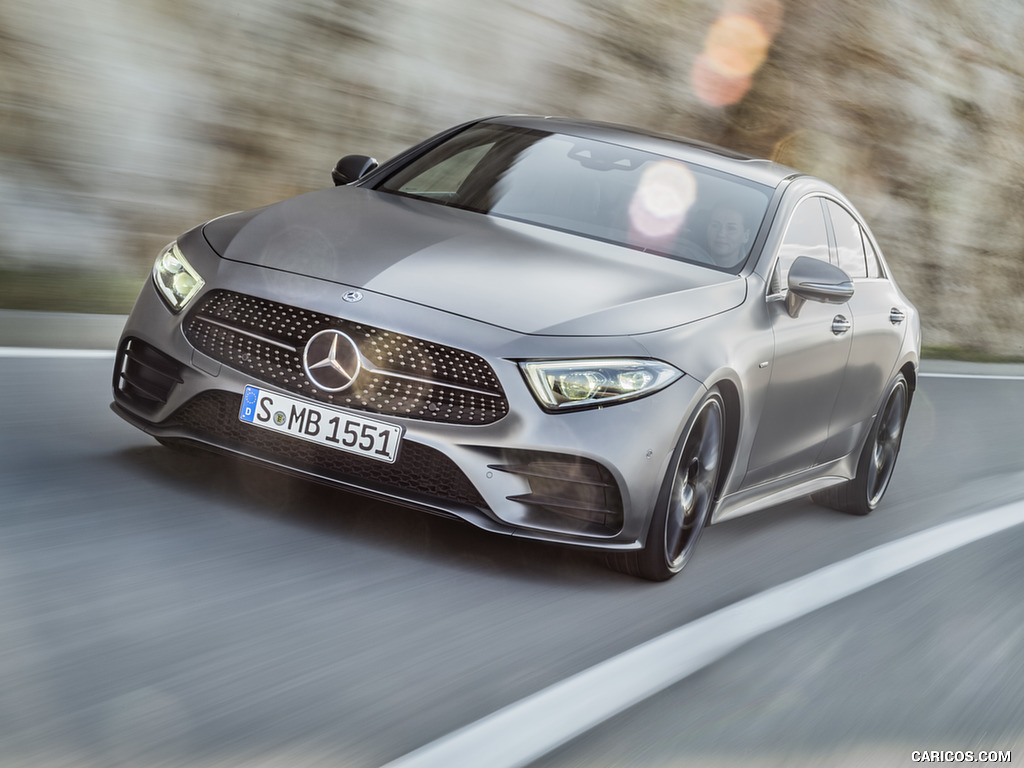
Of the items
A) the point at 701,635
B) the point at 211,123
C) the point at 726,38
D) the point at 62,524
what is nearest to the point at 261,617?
the point at 62,524

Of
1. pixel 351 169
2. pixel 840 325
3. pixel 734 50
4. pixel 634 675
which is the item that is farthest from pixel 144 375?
pixel 734 50

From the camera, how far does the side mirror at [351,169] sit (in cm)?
607

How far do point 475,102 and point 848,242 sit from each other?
7.73 m

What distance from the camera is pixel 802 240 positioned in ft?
19.4

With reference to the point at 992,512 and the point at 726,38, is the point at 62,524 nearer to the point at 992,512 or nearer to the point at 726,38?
the point at 992,512

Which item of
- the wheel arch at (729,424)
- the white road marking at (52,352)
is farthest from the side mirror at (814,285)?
the white road marking at (52,352)

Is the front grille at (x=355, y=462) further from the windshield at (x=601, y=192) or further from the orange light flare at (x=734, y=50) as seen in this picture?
the orange light flare at (x=734, y=50)

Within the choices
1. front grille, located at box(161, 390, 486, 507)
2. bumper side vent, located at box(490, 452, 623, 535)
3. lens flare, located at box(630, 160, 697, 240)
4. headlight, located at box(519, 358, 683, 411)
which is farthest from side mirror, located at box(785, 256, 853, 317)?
front grille, located at box(161, 390, 486, 507)

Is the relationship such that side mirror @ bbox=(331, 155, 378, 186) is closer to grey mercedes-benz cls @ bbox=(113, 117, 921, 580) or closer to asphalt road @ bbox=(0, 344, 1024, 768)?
grey mercedes-benz cls @ bbox=(113, 117, 921, 580)

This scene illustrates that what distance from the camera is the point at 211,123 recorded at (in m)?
10.8

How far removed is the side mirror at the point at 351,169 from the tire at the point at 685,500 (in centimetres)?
201

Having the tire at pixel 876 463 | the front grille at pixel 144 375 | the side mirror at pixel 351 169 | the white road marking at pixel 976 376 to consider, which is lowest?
the white road marking at pixel 976 376

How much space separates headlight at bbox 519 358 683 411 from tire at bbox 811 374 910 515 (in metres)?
2.75

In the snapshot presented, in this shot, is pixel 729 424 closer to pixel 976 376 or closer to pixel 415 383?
pixel 415 383
